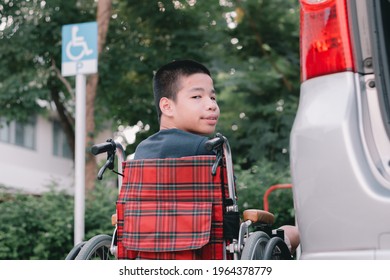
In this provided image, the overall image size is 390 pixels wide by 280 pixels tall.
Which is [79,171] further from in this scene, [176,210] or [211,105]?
[176,210]

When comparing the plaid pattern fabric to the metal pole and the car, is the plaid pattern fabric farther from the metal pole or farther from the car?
the metal pole

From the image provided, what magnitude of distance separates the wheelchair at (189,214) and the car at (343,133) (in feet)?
1.42

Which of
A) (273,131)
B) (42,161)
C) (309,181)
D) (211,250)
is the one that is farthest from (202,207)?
(42,161)

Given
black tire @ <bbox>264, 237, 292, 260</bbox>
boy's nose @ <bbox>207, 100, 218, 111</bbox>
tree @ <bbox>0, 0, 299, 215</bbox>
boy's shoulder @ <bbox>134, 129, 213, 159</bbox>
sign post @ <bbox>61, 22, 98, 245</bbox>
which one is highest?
tree @ <bbox>0, 0, 299, 215</bbox>

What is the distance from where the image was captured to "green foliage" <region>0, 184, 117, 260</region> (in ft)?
26.3

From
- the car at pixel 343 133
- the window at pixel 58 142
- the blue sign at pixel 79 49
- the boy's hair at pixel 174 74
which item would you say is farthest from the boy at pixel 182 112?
the window at pixel 58 142

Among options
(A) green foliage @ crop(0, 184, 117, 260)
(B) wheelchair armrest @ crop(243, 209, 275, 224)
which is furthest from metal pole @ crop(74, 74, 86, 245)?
(B) wheelchair armrest @ crop(243, 209, 275, 224)

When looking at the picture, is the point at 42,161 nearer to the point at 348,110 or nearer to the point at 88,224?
the point at 88,224

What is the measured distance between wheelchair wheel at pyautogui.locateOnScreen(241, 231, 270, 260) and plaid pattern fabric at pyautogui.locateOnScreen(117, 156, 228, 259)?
0.12m

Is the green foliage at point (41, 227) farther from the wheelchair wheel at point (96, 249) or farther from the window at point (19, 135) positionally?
the window at point (19, 135)

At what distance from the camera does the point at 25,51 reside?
11633mm

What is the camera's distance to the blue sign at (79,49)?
257 inches

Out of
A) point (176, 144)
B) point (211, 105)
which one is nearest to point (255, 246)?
point (176, 144)
